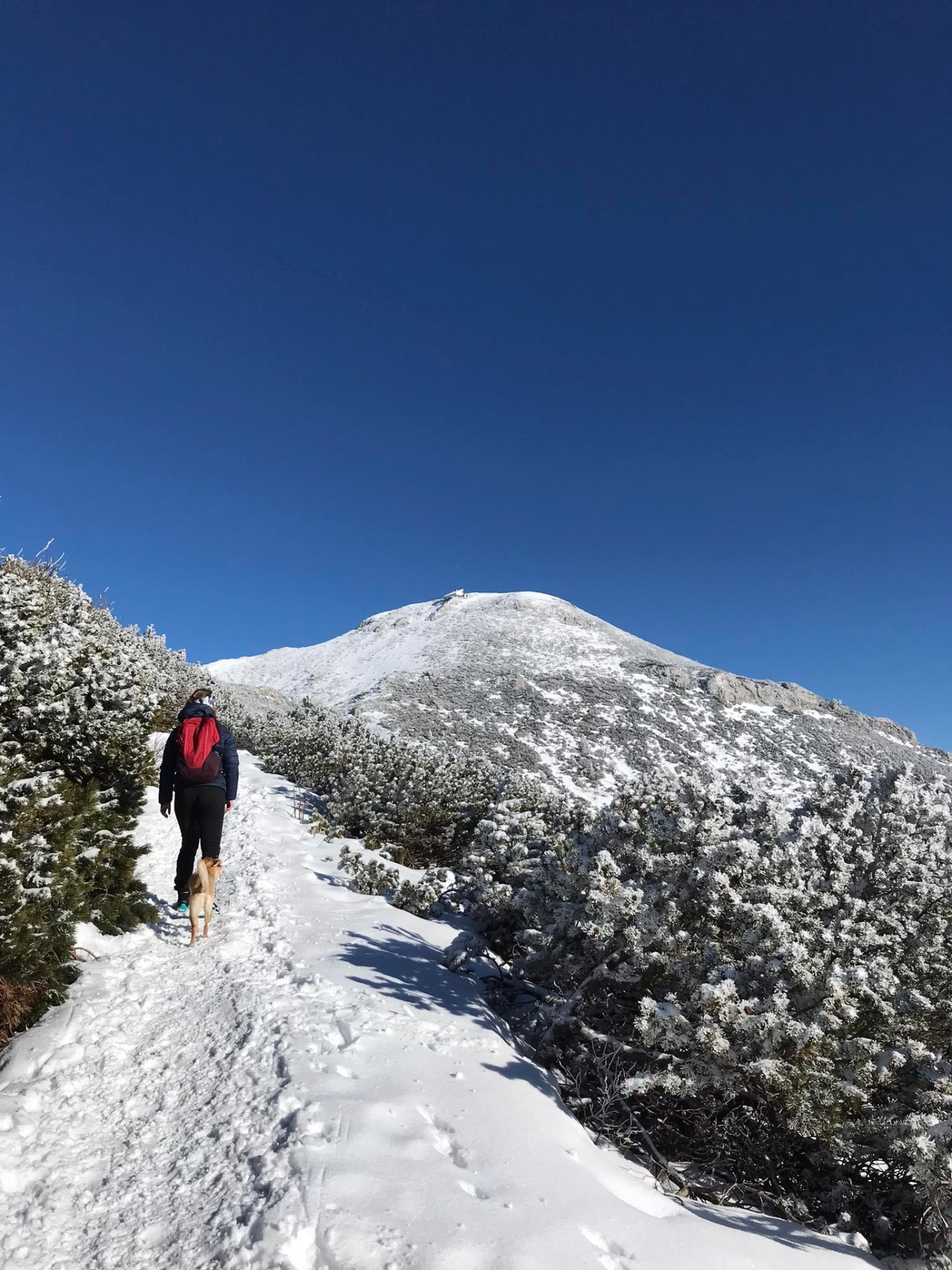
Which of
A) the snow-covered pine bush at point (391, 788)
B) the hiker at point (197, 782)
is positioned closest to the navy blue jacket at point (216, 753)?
the hiker at point (197, 782)

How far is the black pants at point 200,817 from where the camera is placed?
6.01m

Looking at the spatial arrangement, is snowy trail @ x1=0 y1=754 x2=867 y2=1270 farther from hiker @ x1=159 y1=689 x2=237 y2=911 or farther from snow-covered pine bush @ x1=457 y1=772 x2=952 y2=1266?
hiker @ x1=159 y1=689 x2=237 y2=911

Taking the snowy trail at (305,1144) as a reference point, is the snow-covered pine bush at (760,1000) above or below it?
above

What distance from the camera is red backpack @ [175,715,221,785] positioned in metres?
6.02

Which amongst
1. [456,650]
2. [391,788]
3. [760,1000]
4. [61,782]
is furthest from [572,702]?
[61,782]

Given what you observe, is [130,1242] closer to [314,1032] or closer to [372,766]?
[314,1032]

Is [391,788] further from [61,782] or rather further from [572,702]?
[572,702]

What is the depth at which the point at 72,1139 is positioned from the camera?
3.31 metres

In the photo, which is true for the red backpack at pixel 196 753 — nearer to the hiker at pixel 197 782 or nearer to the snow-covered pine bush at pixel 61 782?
the hiker at pixel 197 782

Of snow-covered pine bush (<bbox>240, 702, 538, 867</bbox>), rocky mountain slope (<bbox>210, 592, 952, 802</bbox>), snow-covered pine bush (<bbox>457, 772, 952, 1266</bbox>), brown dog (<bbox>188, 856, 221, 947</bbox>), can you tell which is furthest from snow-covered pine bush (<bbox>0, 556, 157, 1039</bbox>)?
rocky mountain slope (<bbox>210, 592, 952, 802</bbox>)

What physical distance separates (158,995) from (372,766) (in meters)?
7.76

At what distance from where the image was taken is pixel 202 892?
5855 millimetres

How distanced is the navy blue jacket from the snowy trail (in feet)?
4.60

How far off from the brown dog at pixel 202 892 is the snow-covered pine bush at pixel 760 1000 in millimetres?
2886
